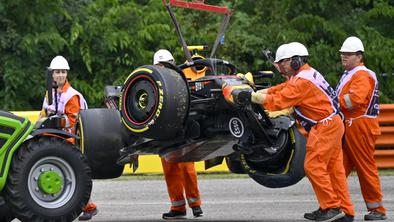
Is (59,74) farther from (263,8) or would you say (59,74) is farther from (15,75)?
(263,8)

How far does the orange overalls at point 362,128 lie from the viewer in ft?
37.7

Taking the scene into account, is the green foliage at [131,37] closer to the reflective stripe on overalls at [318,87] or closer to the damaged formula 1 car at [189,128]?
the damaged formula 1 car at [189,128]

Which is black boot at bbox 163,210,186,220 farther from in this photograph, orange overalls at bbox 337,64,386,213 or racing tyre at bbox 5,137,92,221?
racing tyre at bbox 5,137,92,221

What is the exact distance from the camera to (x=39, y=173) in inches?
391

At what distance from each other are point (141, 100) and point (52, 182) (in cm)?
123

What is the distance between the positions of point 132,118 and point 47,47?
11.2 metres

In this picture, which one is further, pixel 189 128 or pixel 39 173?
pixel 189 128

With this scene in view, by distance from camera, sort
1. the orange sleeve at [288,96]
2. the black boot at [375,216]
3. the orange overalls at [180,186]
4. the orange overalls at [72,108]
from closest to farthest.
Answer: the orange sleeve at [288,96] < the black boot at [375,216] < the orange overalls at [72,108] < the orange overalls at [180,186]

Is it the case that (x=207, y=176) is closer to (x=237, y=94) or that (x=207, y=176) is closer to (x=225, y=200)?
(x=225, y=200)

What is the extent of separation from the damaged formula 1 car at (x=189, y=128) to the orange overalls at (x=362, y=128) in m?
0.92

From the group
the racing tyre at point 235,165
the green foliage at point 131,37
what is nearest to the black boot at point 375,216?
the racing tyre at point 235,165

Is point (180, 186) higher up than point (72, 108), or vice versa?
point (72, 108)

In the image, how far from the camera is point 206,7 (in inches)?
467

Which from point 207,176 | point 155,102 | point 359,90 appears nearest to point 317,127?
point 359,90
